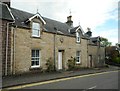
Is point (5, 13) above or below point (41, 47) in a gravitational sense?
above

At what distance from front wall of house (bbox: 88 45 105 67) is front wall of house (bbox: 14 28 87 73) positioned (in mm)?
4309

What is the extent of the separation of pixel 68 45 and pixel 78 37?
3.06m

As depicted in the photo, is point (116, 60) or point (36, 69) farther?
point (116, 60)

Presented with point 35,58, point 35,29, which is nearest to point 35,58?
point 35,58

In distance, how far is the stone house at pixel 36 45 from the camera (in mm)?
17556

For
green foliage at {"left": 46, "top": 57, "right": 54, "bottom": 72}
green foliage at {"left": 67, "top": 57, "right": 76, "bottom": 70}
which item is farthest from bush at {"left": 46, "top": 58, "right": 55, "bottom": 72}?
green foliage at {"left": 67, "top": 57, "right": 76, "bottom": 70}

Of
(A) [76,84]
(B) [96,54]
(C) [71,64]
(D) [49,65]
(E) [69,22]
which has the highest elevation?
(E) [69,22]

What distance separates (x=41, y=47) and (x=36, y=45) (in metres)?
0.80

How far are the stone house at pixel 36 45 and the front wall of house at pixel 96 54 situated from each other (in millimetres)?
4556

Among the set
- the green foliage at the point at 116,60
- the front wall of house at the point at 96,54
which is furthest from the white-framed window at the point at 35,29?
the green foliage at the point at 116,60

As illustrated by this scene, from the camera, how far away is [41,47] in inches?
808

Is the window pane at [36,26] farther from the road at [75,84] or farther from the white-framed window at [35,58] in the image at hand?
the road at [75,84]

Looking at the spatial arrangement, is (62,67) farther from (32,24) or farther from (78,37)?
(32,24)

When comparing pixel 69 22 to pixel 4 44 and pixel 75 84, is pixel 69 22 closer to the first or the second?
pixel 4 44
